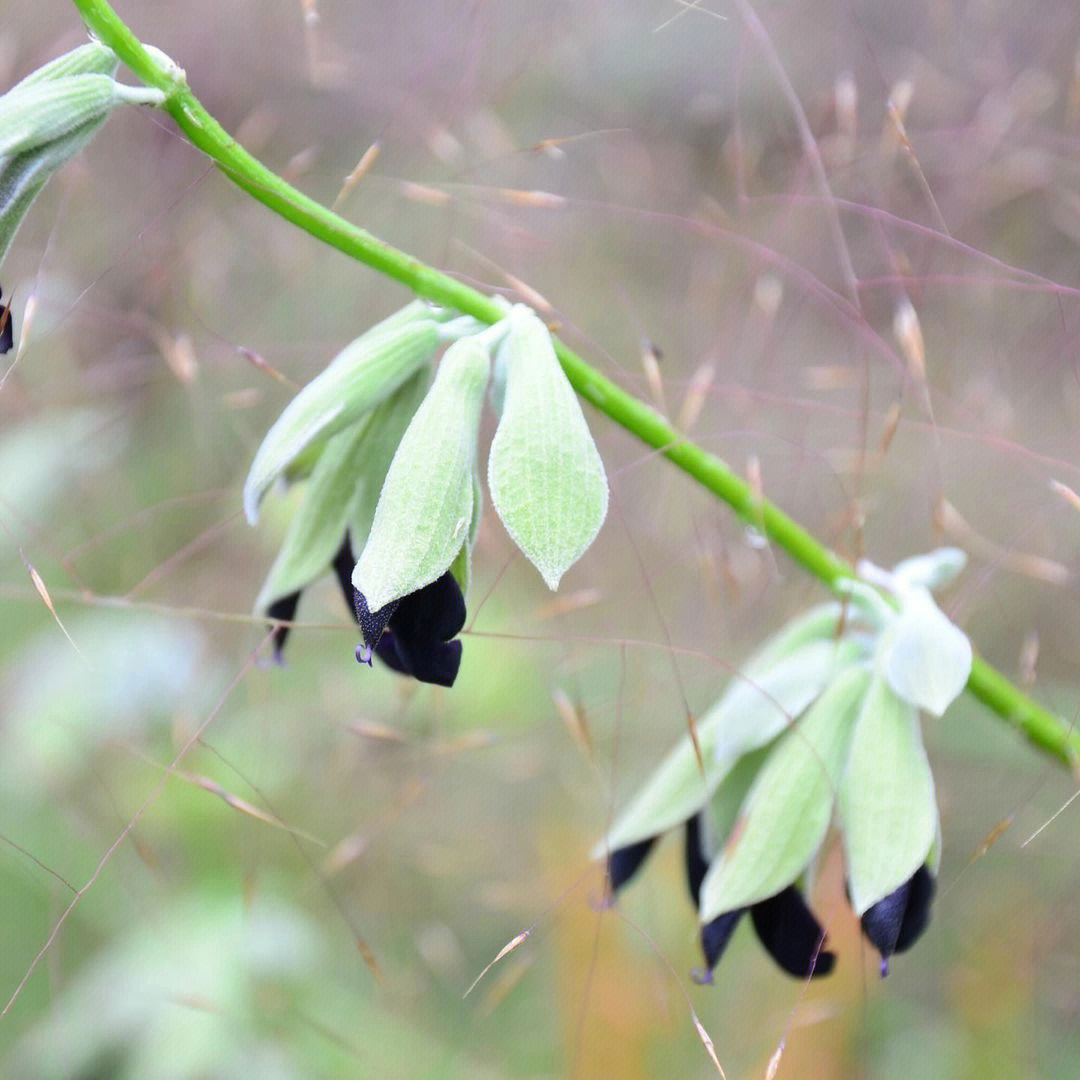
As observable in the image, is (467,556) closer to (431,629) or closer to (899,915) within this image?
(431,629)

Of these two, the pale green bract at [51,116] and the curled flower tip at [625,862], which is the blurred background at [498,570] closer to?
the curled flower tip at [625,862]

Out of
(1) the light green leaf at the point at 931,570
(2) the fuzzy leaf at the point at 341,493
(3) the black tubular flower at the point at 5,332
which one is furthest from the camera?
(1) the light green leaf at the point at 931,570

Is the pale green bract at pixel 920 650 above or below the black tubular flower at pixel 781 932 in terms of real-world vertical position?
above

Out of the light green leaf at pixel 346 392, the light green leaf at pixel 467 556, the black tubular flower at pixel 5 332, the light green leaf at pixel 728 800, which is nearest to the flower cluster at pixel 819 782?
the light green leaf at pixel 728 800

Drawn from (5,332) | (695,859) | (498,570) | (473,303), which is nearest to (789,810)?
(695,859)

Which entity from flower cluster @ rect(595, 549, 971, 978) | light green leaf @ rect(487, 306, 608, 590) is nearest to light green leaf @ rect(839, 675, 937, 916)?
flower cluster @ rect(595, 549, 971, 978)

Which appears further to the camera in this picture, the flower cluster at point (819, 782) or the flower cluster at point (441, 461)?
the flower cluster at point (819, 782)

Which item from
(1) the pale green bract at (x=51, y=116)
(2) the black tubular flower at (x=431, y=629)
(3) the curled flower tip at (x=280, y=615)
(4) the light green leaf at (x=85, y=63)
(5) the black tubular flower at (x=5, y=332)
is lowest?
(3) the curled flower tip at (x=280, y=615)
